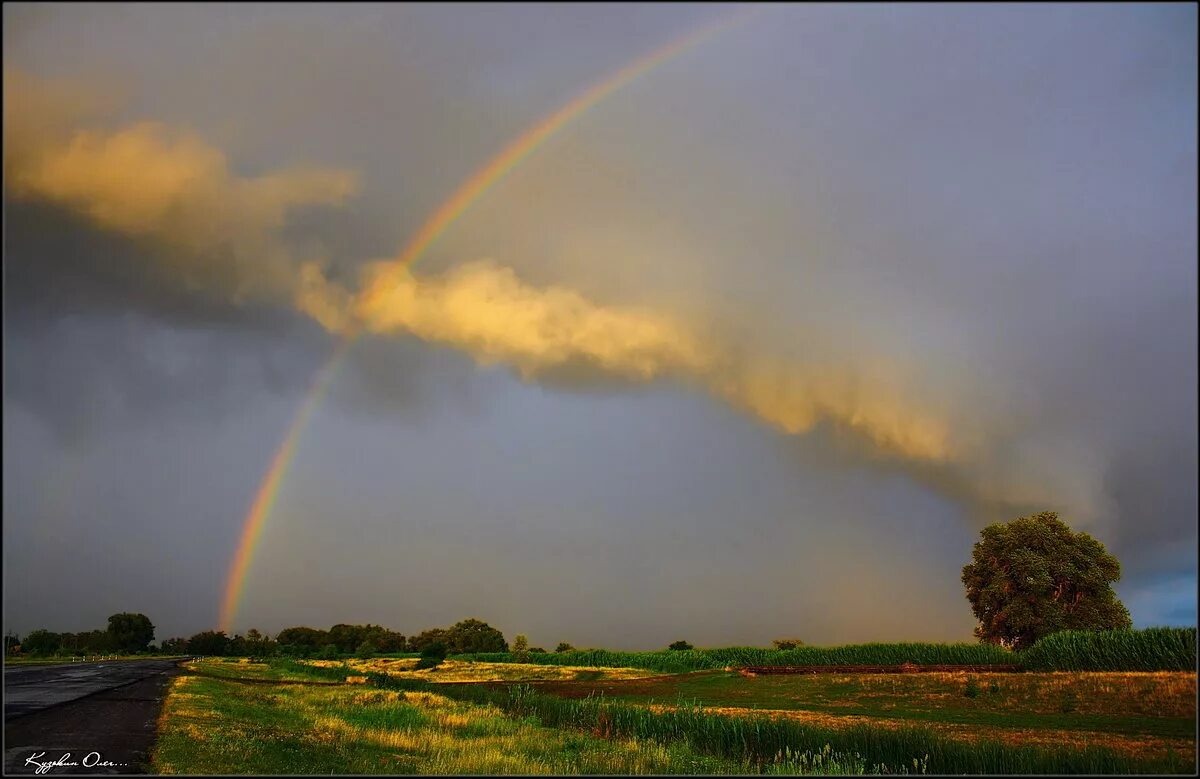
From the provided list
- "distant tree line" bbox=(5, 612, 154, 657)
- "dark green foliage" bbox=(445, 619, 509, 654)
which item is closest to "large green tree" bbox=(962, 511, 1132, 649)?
"dark green foliage" bbox=(445, 619, 509, 654)

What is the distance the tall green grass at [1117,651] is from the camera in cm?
4962

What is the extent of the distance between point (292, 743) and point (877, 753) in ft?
62.9

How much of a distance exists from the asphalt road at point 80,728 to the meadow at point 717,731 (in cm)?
96

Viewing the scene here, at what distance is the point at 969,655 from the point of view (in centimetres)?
7075

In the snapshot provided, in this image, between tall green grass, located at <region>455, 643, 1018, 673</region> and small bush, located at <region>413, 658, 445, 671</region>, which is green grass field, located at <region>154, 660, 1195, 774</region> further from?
small bush, located at <region>413, 658, 445, 671</region>

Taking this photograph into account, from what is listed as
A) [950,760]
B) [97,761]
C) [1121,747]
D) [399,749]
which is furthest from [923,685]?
[97,761]

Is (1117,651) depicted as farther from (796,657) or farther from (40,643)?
(40,643)

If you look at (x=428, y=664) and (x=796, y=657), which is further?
(x=428, y=664)

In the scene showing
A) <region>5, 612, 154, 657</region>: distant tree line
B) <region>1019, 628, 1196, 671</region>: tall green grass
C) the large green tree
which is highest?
the large green tree

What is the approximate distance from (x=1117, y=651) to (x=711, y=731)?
4052 centimetres

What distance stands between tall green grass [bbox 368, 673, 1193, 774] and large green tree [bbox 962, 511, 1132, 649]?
6220cm

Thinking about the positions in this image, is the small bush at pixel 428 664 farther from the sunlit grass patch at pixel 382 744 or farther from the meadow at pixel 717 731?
the sunlit grass patch at pixel 382 744

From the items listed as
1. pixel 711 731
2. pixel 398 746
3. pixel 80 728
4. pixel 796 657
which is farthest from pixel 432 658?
pixel 398 746

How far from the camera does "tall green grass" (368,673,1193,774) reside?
76.1ft
